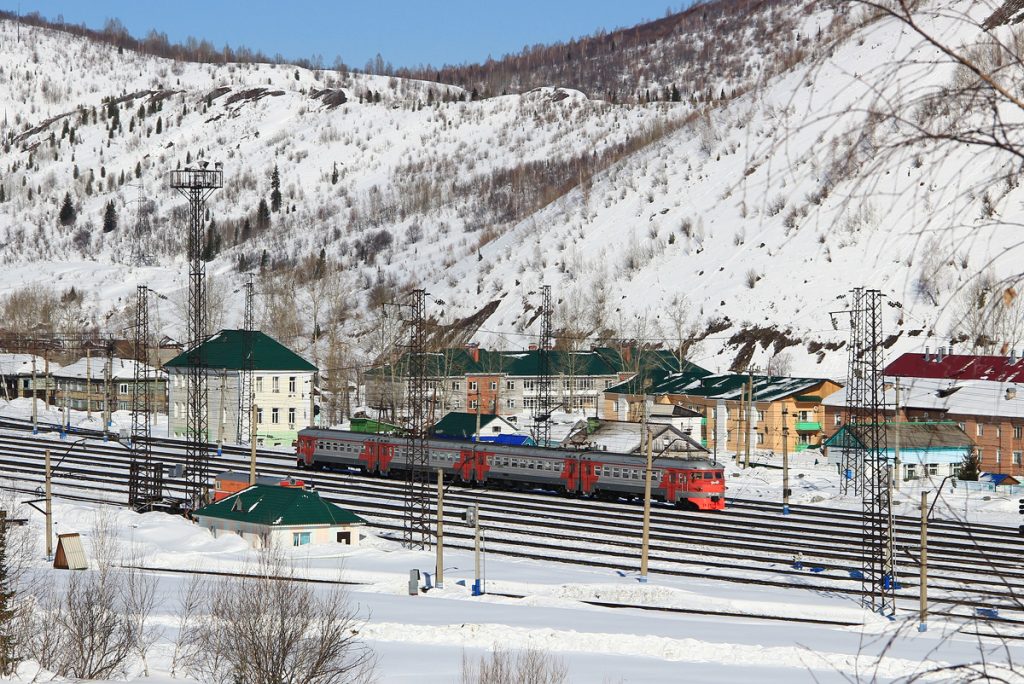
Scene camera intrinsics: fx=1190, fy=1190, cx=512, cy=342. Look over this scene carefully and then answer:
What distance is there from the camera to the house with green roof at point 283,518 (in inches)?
1831

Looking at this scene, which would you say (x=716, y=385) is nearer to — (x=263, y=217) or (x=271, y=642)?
(x=271, y=642)

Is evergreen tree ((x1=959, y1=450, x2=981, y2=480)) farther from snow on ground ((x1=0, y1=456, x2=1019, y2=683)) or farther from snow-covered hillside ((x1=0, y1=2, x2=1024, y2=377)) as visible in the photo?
snow on ground ((x1=0, y1=456, x2=1019, y2=683))

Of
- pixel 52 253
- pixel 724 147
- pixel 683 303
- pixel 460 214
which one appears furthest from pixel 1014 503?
pixel 52 253

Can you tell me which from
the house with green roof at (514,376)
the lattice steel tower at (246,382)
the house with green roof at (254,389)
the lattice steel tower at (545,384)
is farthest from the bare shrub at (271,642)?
the house with green roof at (514,376)

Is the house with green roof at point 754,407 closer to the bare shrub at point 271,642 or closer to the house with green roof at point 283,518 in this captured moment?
the house with green roof at point 283,518

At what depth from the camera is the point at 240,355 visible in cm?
7906

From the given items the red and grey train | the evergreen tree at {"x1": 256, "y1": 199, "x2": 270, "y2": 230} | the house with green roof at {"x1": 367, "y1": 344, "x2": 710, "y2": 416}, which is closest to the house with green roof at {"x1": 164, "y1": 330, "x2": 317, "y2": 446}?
the red and grey train

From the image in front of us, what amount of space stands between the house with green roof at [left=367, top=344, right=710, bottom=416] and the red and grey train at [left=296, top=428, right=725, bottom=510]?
27171 millimetres

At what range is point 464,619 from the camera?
34.1 metres

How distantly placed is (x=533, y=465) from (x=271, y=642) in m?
36.7

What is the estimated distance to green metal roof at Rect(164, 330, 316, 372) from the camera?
7856cm

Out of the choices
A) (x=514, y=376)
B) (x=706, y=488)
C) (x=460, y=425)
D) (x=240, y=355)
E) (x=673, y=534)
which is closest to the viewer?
(x=673, y=534)

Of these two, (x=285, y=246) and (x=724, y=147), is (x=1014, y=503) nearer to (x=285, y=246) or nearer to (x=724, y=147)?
(x=724, y=147)

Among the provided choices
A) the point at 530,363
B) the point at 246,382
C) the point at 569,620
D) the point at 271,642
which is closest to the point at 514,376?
the point at 530,363
